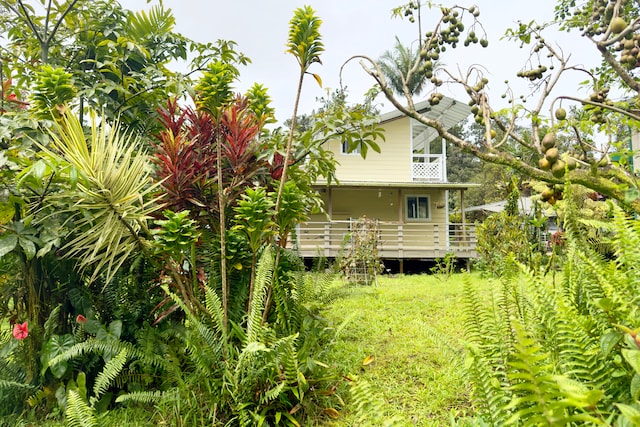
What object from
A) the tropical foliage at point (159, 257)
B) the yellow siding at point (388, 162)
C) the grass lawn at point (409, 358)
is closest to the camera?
the tropical foliage at point (159, 257)

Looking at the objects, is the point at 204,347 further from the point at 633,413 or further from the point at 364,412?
the point at 633,413

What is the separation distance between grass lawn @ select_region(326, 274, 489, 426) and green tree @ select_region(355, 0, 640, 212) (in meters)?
0.60

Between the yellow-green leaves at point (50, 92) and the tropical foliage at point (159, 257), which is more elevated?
the yellow-green leaves at point (50, 92)

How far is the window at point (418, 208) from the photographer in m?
15.4

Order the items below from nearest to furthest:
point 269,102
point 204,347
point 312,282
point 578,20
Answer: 1. point 204,347
2. point 578,20
3. point 312,282
4. point 269,102

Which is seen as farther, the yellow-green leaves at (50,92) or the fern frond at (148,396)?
the yellow-green leaves at (50,92)

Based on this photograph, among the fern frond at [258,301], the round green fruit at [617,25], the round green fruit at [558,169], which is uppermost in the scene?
the round green fruit at [617,25]

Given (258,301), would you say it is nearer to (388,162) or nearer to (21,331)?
(21,331)

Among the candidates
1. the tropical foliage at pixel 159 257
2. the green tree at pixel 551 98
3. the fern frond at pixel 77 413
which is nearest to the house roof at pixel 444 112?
the green tree at pixel 551 98

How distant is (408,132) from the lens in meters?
15.0

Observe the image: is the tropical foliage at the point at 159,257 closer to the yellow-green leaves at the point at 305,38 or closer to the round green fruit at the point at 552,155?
the yellow-green leaves at the point at 305,38

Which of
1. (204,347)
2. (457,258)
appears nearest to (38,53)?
(204,347)

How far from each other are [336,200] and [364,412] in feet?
46.4

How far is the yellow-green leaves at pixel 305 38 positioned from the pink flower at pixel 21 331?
88.5 inches
